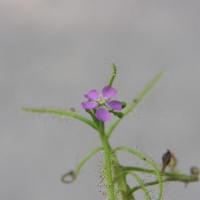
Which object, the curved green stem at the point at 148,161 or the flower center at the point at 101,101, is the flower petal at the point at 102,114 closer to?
the flower center at the point at 101,101

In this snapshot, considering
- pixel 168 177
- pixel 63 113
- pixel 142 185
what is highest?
pixel 63 113

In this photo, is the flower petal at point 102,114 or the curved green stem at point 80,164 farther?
the curved green stem at point 80,164

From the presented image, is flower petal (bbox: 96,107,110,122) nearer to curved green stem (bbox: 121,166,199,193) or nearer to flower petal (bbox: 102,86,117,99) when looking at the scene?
flower petal (bbox: 102,86,117,99)

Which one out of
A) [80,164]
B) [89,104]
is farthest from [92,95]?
[80,164]

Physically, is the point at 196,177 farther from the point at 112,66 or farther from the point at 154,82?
the point at 112,66

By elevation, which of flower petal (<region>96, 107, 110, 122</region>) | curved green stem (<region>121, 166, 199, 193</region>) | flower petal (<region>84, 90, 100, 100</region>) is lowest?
curved green stem (<region>121, 166, 199, 193</region>)

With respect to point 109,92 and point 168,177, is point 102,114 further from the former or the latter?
Result: point 168,177

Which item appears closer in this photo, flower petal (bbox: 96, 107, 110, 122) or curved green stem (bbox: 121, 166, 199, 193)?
flower petal (bbox: 96, 107, 110, 122)

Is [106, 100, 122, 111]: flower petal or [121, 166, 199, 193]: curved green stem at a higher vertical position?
[106, 100, 122, 111]: flower petal

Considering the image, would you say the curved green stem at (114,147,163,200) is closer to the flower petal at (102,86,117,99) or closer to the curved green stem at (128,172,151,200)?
the curved green stem at (128,172,151,200)
